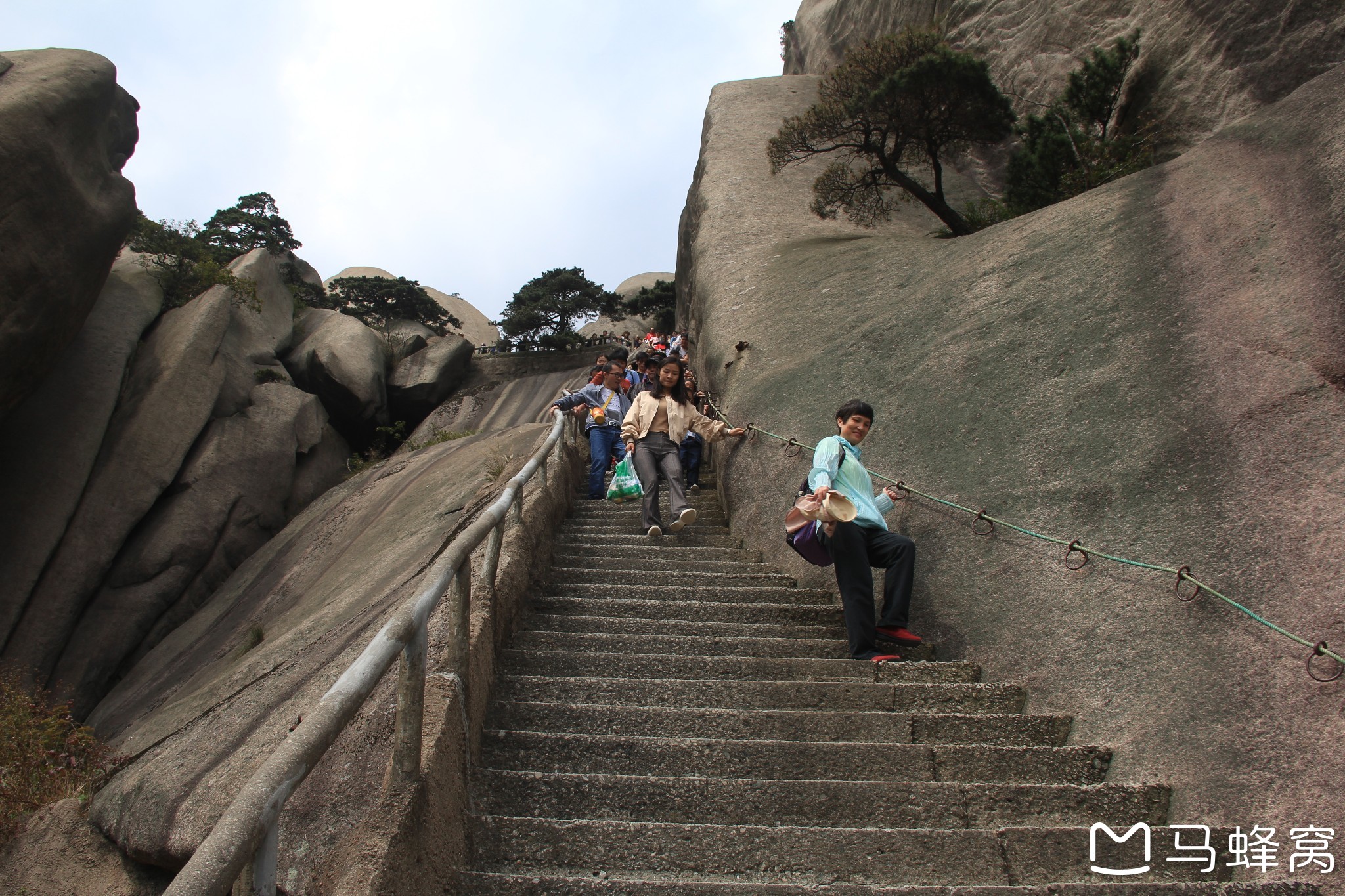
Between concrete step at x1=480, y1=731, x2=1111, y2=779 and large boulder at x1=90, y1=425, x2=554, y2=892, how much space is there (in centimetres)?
59

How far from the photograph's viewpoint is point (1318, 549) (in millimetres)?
3418

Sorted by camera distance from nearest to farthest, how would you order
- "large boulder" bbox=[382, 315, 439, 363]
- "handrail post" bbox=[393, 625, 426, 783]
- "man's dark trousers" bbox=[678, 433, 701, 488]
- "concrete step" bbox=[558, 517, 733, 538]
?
"handrail post" bbox=[393, 625, 426, 783] → "concrete step" bbox=[558, 517, 733, 538] → "man's dark trousers" bbox=[678, 433, 701, 488] → "large boulder" bbox=[382, 315, 439, 363]

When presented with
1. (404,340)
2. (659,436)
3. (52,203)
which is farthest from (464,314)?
(659,436)

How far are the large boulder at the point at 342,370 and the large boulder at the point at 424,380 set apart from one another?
2.70ft

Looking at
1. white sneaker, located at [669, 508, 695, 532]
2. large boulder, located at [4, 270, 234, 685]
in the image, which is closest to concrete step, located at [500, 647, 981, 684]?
white sneaker, located at [669, 508, 695, 532]

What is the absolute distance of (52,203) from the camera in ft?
36.6

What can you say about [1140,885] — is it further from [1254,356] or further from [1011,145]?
[1011,145]

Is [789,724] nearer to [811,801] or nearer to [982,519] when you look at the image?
[811,801]

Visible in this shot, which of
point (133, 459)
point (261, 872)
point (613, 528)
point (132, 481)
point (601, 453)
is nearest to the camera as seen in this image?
point (261, 872)

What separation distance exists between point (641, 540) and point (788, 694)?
3.21 m

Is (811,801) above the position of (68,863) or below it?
above

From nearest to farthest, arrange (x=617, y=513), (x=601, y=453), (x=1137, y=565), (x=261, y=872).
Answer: (x=261, y=872) → (x=1137, y=565) → (x=617, y=513) → (x=601, y=453)

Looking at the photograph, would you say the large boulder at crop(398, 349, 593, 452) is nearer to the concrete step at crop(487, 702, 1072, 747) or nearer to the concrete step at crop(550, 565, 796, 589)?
the concrete step at crop(550, 565, 796, 589)

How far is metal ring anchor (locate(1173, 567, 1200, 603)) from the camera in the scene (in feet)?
11.9
